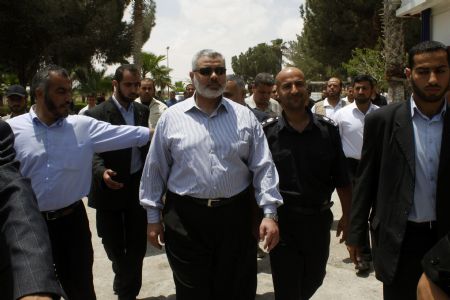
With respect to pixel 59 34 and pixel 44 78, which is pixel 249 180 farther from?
pixel 59 34

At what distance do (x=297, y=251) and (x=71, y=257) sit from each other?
157 centimetres

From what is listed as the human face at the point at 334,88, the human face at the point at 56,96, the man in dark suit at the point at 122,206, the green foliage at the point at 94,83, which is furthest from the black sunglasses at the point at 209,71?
the green foliage at the point at 94,83

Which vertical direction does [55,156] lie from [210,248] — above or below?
above

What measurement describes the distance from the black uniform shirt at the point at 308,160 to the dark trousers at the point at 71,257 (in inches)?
57.4

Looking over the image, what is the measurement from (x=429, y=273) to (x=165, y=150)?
176 centimetres

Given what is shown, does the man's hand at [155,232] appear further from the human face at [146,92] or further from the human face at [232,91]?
the human face at [146,92]

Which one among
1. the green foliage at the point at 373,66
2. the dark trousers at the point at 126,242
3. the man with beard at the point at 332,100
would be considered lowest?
the dark trousers at the point at 126,242

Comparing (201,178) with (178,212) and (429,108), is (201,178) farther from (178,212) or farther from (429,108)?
(429,108)

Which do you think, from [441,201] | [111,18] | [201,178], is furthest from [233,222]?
[111,18]

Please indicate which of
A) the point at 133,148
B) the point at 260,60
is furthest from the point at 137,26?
the point at 260,60

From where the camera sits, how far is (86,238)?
125 inches

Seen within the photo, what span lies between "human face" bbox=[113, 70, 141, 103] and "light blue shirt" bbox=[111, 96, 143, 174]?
0.24 ft

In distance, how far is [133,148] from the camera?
13.8 feet

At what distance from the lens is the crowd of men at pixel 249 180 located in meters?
2.60
